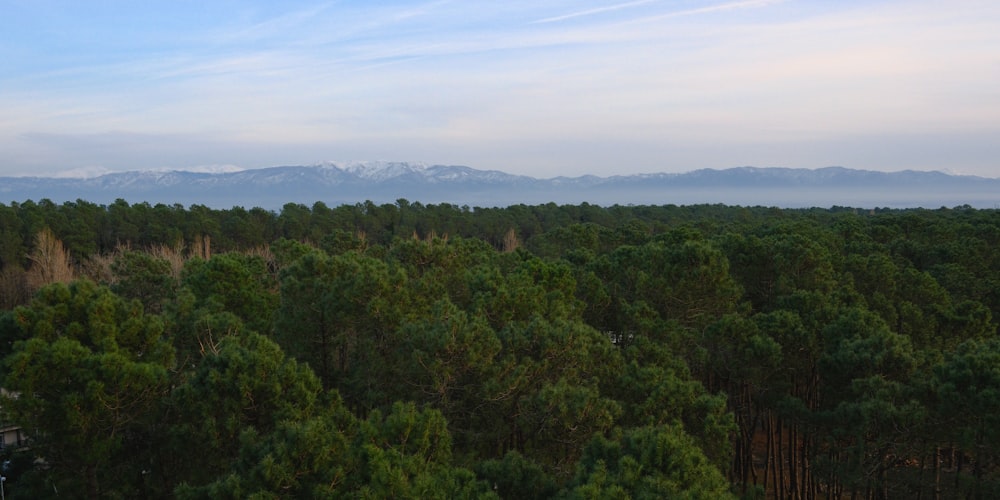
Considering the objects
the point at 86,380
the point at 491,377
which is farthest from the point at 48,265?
the point at 491,377

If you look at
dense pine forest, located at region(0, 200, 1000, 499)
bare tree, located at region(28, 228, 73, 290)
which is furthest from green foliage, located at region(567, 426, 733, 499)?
bare tree, located at region(28, 228, 73, 290)

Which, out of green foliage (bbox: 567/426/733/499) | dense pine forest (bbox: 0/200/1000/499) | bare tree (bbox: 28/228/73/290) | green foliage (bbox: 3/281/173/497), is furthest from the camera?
bare tree (bbox: 28/228/73/290)

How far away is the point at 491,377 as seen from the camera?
1016 centimetres

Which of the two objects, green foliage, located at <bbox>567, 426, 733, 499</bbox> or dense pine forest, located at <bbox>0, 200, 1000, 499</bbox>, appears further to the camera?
dense pine forest, located at <bbox>0, 200, 1000, 499</bbox>

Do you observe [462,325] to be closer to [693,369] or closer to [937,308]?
[693,369]

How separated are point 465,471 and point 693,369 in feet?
29.3

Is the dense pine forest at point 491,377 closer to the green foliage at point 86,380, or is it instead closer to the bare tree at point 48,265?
the green foliage at point 86,380

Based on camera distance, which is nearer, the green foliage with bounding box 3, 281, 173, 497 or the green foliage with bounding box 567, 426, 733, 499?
the green foliage with bounding box 567, 426, 733, 499

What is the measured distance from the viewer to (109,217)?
125 feet

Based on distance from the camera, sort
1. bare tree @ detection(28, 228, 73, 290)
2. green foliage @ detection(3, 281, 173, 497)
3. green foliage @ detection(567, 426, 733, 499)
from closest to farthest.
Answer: green foliage @ detection(567, 426, 733, 499)
green foliage @ detection(3, 281, 173, 497)
bare tree @ detection(28, 228, 73, 290)

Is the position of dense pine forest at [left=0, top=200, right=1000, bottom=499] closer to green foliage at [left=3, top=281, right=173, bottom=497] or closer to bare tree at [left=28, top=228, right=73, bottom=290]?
green foliage at [left=3, top=281, right=173, bottom=497]

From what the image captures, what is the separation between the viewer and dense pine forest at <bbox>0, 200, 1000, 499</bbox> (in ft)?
25.3

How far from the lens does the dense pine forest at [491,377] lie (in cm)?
771

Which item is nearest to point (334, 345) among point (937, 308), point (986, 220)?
point (937, 308)
